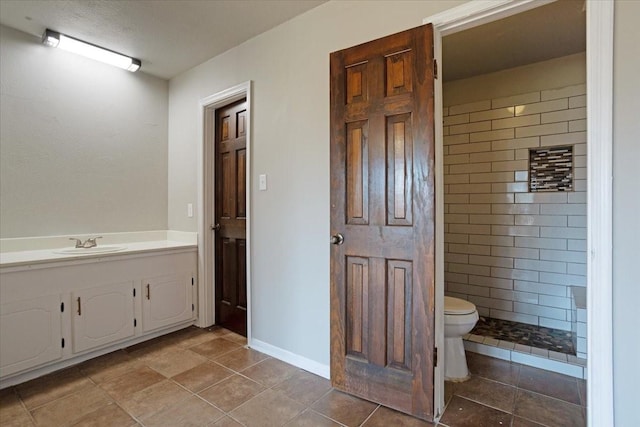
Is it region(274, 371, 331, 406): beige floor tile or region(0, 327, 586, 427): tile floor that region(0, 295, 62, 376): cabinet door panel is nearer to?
region(0, 327, 586, 427): tile floor

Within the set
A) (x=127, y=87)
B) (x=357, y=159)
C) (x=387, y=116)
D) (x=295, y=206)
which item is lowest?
(x=295, y=206)

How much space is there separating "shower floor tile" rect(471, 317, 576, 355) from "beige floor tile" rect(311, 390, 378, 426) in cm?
141

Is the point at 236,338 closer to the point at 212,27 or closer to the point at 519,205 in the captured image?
A: the point at 212,27

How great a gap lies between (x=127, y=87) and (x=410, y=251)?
3015 mm

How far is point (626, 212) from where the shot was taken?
1.30 m

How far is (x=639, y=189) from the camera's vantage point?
4.17ft

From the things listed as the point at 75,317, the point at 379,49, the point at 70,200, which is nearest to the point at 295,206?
the point at 379,49

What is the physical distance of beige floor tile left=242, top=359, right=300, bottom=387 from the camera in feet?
6.89

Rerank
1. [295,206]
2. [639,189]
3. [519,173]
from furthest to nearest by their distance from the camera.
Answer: [519,173] → [295,206] → [639,189]

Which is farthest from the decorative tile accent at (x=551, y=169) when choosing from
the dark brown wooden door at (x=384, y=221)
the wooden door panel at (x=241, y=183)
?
the wooden door panel at (x=241, y=183)

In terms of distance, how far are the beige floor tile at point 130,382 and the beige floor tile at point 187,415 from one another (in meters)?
0.34

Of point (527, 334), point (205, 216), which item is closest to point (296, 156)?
point (205, 216)

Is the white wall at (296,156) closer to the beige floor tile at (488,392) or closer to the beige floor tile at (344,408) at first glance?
the beige floor tile at (344,408)

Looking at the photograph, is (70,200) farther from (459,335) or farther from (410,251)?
(459,335)
